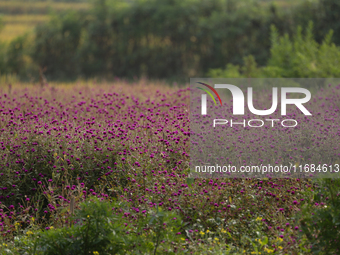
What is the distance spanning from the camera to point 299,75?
10414 millimetres

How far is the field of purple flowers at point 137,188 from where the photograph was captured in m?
3.87

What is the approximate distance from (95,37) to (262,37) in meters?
6.99

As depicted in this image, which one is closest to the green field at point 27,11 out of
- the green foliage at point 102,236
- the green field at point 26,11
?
the green field at point 26,11

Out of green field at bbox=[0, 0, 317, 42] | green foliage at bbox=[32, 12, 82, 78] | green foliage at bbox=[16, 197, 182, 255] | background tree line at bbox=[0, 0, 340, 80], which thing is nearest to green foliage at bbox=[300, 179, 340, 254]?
green foliage at bbox=[16, 197, 182, 255]

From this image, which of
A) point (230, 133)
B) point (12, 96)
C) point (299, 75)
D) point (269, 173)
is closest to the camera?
point (269, 173)

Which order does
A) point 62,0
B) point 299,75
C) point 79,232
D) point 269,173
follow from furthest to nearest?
point 62,0
point 299,75
point 269,173
point 79,232

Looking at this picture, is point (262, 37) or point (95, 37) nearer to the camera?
point (262, 37)

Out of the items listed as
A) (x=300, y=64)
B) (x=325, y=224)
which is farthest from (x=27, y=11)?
(x=325, y=224)

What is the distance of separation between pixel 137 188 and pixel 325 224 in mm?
2114

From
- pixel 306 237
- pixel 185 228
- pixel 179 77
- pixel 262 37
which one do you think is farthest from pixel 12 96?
pixel 262 37

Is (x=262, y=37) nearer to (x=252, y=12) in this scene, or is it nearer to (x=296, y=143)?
(x=252, y=12)

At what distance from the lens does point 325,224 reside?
3.39 m

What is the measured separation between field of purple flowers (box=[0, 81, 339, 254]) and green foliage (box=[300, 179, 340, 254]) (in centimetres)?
9

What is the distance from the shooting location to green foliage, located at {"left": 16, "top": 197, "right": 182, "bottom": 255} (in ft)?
10.9
